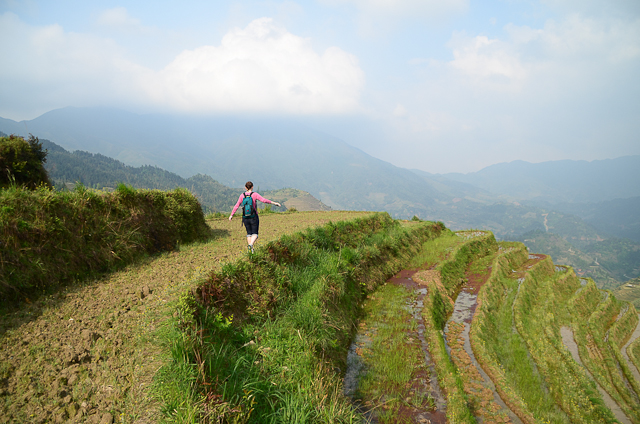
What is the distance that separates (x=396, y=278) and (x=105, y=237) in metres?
12.6

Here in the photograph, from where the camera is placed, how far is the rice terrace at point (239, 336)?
4391mm

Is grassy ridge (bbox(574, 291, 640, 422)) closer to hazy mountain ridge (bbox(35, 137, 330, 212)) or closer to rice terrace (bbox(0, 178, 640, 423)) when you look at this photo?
rice terrace (bbox(0, 178, 640, 423))

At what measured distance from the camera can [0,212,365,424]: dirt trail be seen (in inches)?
155

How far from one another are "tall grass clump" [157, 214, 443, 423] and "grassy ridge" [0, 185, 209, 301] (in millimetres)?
3025

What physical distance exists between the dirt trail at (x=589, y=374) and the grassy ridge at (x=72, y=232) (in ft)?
48.2

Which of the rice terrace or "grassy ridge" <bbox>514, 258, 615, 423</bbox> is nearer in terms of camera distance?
the rice terrace

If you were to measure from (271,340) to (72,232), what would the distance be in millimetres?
5305

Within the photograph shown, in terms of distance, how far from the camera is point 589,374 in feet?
34.8

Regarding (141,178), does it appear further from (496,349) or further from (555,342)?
(555,342)

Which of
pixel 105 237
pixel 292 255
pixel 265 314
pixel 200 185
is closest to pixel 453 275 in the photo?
pixel 292 255

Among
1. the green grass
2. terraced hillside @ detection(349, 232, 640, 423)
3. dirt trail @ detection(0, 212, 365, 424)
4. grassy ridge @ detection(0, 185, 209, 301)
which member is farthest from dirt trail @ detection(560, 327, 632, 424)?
grassy ridge @ detection(0, 185, 209, 301)

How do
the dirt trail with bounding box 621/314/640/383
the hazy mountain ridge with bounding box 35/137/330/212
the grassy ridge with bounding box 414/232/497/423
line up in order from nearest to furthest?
the grassy ridge with bounding box 414/232/497/423 < the dirt trail with bounding box 621/314/640/383 < the hazy mountain ridge with bounding box 35/137/330/212

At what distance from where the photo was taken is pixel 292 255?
10.5m

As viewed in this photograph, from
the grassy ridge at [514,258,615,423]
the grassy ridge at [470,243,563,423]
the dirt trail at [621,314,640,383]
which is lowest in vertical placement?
the dirt trail at [621,314,640,383]
